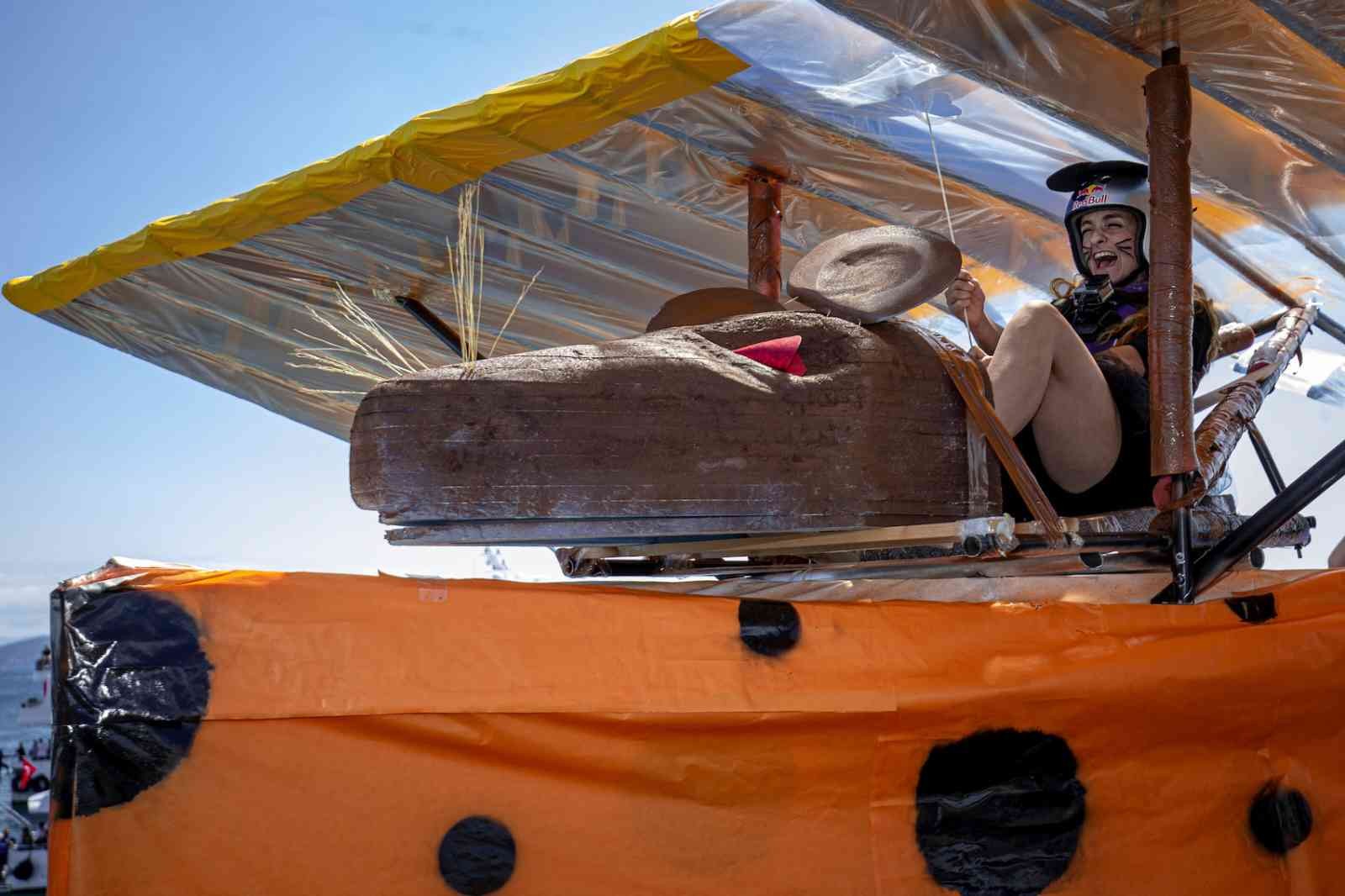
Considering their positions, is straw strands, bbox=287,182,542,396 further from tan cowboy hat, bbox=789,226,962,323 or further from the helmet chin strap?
the helmet chin strap

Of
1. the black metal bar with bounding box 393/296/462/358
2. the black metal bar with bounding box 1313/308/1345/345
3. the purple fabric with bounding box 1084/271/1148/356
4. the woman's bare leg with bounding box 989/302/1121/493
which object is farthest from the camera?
the black metal bar with bounding box 393/296/462/358

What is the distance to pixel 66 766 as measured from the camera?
4.83ft

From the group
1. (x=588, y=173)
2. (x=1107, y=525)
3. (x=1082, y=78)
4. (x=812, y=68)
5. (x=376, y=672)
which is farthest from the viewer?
(x=588, y=173)

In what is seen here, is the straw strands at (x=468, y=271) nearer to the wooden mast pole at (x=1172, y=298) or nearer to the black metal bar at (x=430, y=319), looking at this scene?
the black metal bar at (x=430, y=319)

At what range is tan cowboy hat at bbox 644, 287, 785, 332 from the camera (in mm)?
2213

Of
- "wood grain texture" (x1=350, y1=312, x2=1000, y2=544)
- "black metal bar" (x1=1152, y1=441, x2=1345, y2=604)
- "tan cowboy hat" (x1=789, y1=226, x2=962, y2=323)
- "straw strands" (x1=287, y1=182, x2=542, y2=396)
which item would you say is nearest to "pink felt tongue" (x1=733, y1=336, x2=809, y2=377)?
"wood grain texture" (x1=350, y1=312, x2=1000, y2=544)

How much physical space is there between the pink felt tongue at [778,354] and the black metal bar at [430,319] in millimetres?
2471

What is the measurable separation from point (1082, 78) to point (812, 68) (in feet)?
2.00

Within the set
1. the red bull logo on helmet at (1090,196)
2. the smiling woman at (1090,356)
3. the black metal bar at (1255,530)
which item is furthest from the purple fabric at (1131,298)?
the black metal bar at (1255,530)

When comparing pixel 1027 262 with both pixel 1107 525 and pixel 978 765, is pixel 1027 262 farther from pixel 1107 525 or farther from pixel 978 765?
pixel 978 765

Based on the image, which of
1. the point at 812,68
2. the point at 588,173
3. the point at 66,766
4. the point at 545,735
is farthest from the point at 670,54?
the point at 66,766

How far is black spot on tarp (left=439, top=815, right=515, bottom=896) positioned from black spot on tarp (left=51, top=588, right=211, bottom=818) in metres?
0.36

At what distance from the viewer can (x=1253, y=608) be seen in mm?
1932

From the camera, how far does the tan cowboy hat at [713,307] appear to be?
2.21 m
